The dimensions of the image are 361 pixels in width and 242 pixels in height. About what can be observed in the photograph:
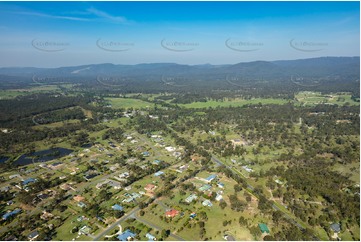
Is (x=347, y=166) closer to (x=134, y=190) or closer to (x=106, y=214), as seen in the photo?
(x=134, y=190)

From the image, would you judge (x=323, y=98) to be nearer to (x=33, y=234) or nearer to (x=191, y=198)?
(x=191, y=198)

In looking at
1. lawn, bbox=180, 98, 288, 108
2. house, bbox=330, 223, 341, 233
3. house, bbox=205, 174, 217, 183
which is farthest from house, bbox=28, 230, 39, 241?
lawn, bbox=180, 98, 288, 108

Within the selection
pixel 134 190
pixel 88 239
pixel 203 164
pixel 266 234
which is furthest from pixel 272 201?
pixel 88 239

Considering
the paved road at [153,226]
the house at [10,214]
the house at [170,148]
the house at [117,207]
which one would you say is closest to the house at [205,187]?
the paved road at [153,226]

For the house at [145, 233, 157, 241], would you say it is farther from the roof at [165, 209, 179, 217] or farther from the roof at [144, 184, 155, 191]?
the roof at [144, 184, 155, 191]

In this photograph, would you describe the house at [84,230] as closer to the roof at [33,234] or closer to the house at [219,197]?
the roof at [33,234]

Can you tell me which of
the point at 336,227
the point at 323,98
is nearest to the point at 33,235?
the point at 336,227
